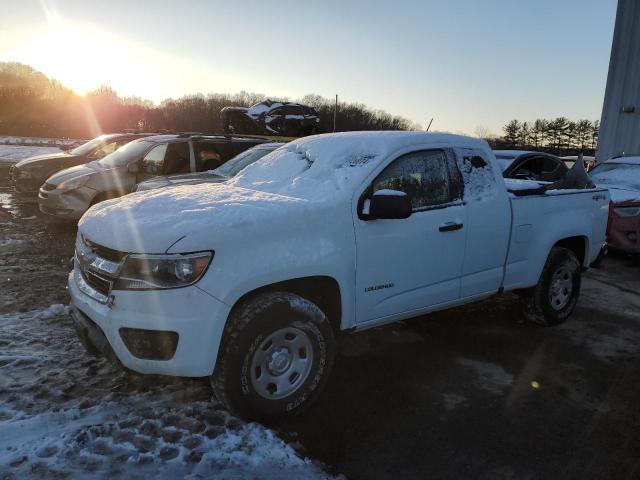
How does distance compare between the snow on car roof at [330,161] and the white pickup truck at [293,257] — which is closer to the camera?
the white pickup truck at [293,257]

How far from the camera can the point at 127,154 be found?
28.1 feet

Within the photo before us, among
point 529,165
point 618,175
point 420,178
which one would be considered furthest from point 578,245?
point 529,165

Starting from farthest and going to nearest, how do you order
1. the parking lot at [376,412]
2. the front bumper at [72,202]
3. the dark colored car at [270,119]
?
the dark colored car at [270,119]
the front bumper at [72,202]
the parking lot at [376,412]

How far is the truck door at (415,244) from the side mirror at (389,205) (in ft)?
0.41

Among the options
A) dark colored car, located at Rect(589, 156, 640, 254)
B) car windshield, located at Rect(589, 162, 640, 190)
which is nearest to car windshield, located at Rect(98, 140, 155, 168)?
dark colored car, located at Rect(589, 156, 640, 254)

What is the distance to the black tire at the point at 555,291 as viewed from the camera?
15.6 ft

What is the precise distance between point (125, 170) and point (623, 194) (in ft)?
26.5

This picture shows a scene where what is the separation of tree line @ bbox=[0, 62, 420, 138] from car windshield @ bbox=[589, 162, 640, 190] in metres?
27.4

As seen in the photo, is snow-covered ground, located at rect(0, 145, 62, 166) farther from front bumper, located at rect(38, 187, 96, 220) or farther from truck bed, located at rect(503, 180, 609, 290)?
truck bed, located at rect(503, 180, 609, 290)

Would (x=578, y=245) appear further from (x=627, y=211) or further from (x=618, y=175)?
(x=618, y=175)

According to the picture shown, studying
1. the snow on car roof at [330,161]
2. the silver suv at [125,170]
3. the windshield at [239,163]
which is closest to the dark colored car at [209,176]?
the windshield at [239,163]

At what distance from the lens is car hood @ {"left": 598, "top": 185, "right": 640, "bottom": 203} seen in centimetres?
757

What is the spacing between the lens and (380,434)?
9.98ft

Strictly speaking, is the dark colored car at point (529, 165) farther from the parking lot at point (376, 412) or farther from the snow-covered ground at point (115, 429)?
the snow-covered ground at point (115, 429)
